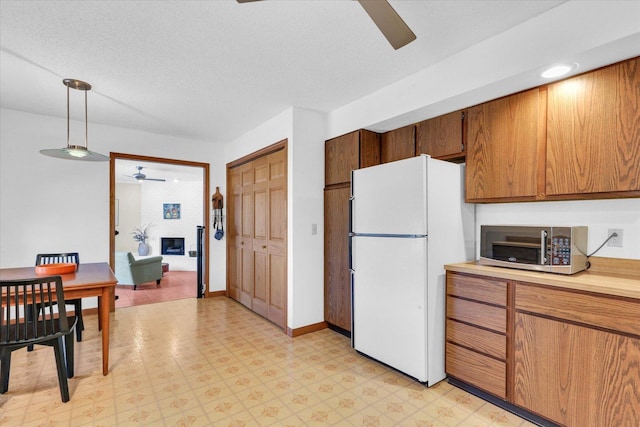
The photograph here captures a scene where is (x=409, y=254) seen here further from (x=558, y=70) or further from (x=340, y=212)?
(x=558, y=70)

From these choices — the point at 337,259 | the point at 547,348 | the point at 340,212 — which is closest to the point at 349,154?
the point at 340,212

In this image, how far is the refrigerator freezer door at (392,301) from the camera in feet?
7.45

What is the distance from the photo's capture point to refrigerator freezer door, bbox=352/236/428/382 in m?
2.27

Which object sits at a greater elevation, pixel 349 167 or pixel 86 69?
pixel 86 69

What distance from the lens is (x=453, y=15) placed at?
187 cm

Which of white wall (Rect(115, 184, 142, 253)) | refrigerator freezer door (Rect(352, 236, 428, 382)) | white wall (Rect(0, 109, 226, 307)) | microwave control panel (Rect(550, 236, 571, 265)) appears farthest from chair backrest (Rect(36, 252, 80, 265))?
white wall (Rect(115, 184, 142, 253))

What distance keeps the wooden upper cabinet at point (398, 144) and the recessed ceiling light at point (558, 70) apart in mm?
1112

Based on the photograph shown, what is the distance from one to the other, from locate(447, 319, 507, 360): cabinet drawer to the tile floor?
1.19 ft

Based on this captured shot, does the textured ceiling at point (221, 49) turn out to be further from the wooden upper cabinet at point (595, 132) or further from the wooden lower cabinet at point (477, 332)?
the wooden lower cabinet at point (477, 332)

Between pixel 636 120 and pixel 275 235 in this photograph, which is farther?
pixel 275 235

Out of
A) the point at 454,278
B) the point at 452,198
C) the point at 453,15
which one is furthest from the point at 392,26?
the point at 454,278

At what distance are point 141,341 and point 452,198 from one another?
10.9 ft

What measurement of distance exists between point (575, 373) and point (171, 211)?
8.46 m

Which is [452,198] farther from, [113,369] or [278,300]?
[113,369]
